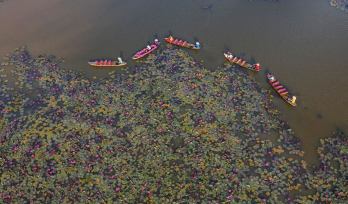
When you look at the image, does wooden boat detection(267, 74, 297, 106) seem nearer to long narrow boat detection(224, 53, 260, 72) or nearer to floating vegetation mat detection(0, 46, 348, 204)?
floating vegetation mat detection(0, 46, 348, 204)

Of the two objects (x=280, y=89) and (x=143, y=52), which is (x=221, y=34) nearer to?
(x=143, y=52)

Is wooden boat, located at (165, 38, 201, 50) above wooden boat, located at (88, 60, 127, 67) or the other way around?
above

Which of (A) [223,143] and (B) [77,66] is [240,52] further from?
(B) [77,66]

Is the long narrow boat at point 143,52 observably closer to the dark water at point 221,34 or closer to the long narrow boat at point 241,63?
the dark water at point 221,34

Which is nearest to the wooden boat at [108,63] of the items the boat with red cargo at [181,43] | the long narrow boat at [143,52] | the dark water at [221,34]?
Answer: the dark water at [221,34]

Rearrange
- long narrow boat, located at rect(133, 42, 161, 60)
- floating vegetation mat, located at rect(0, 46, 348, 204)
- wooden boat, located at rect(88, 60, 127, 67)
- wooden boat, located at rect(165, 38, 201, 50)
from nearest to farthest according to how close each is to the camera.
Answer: floating vegetation mat, located at rect(0, 46, 348, 204) → wooden boat, located at rect(88, 60, 127, 67) → long narrow boat, located at rect(133, 42, 161, 60) → wooden boat, located at rect(165, 38, 201, 50)

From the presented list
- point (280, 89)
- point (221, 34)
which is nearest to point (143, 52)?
point (221, 34)

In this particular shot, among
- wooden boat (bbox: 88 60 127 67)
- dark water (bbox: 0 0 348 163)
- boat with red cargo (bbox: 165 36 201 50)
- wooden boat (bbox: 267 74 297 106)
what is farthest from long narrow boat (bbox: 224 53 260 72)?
wooden boat (bbox: 88 60 127 67)
